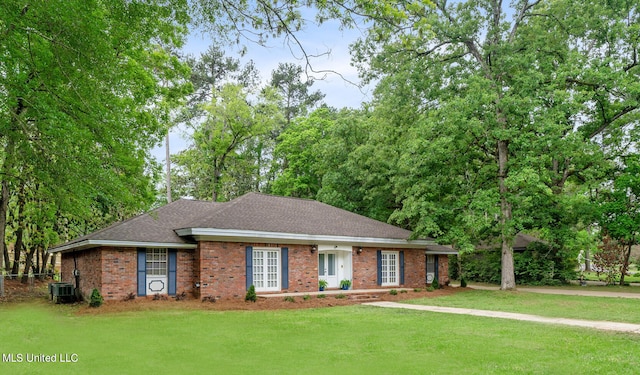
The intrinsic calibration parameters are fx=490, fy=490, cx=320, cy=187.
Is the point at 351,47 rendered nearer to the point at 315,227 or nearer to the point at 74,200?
the point at 315,227

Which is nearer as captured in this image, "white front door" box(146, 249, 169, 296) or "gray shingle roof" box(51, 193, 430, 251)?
"white front door" box(146, 249, 169, 296)

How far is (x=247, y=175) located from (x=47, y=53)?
116 ft

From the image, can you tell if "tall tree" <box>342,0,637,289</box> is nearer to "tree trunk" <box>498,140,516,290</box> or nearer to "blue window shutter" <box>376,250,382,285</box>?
"tree trunk" <box>498,140,516,290</box>

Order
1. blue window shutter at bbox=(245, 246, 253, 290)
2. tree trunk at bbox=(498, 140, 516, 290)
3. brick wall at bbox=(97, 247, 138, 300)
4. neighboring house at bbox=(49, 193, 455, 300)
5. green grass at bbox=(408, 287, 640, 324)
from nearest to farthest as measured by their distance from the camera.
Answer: green grass at bbox=(408, 287, 640, 324) → brick wall at bbox=(97, 247, 138, 300) → neighboring house at bbox=(49, 193, 455, 300) → blue window shutter at bbox=(245, 246, 253, 290) → tree trunk at bbox=(498, 140, 516, 290)

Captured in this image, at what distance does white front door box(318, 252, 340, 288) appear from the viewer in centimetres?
2111

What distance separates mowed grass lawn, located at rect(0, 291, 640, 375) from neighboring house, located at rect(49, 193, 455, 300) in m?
3.13

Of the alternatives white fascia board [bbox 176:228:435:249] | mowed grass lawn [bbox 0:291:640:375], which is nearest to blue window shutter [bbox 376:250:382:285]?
white fascia board [bbox 176:228:435:249]

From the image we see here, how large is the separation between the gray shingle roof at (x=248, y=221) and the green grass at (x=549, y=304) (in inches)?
184

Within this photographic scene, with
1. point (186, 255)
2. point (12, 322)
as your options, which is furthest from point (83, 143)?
point (186, 255)

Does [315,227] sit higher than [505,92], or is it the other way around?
[505,92]

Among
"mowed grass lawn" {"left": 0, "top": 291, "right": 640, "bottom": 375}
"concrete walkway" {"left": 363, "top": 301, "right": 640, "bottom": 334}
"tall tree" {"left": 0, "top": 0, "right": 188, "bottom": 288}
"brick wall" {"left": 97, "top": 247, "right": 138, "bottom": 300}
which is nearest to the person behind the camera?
"tall tree" {"left": 0, "top": 0, "right": 188, "bottom": 288}

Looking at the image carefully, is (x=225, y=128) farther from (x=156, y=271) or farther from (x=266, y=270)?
(x=156, y=271)

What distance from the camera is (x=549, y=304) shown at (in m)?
17.0

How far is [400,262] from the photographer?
23.5 m
